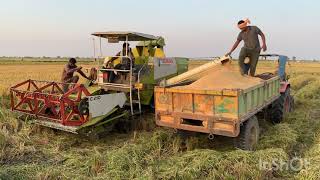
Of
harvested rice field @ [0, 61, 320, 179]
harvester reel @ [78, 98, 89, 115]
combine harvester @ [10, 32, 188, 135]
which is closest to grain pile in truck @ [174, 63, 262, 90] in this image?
harvested rice field @ [0, 61, 320, 179]

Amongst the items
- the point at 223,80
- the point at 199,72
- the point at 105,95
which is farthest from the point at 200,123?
the point at 105,95

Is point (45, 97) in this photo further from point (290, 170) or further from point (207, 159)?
point (290, 170)

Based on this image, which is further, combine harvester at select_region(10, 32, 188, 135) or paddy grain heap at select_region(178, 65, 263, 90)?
combine harvester at select_region(10, 32, 188, 135)

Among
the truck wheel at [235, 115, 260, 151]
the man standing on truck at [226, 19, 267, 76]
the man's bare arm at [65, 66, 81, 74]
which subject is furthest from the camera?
the man's bare arm at [65, 66, 81, 74]

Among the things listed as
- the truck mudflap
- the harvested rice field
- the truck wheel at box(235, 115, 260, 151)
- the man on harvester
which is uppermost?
the man on harvester

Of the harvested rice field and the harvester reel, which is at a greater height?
the harvester reel

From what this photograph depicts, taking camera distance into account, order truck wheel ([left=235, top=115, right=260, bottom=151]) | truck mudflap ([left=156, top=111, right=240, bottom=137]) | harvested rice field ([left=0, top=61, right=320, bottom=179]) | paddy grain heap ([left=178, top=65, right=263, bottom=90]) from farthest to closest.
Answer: paddy grain heap ([left=178, top=65, right=263, bottom=90])
truck wheel ([left=235, top=115, right=260, bottom=151])
truck mudflap ([left=156, top=111, right=240, bottom=137])
harvested rice field ([left=0, top=61, right=320, bottom=179])

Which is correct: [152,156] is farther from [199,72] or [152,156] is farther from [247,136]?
[199,72]

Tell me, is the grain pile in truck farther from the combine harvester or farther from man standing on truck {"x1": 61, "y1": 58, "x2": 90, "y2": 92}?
man standing on truck {"x1": 61, "y1": 58, "x2": 90, "y2": 92}

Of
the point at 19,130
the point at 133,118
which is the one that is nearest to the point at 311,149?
the point at 133,118

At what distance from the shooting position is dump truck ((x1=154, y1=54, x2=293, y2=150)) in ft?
17.3

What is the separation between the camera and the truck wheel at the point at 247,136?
18.6 feet

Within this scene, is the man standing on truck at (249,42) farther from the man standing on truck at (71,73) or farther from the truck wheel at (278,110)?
the man standing on truck at (71,73)

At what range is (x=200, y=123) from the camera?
602 cm
